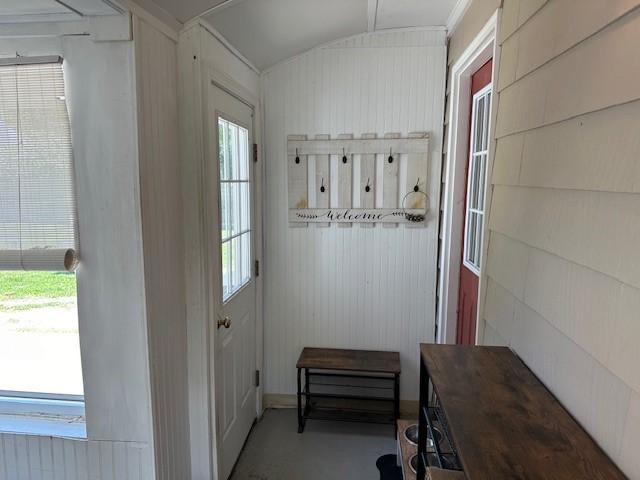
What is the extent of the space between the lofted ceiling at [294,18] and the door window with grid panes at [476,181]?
553 mm

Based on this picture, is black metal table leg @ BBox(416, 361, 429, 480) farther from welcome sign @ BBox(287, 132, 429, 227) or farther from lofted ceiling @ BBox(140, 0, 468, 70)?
lofted ceiling @ BBox(140, 0, 468, 70)

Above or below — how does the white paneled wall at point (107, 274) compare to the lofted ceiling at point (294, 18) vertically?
below

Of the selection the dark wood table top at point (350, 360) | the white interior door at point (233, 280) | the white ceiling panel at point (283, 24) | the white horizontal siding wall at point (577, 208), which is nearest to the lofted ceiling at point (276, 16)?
the white ceiling panel at point (283, 24)

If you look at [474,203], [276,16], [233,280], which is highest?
[276,16]

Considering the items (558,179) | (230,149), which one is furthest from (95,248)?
(558,179)

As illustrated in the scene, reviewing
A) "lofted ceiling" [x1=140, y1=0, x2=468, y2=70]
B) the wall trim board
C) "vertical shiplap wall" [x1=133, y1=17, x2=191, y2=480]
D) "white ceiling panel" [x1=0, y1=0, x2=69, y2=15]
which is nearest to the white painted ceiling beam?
"lofted ceiling" [x1=140, y1=0, x2=468, y2=70]

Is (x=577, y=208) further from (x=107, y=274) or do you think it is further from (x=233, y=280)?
(x=233, y=280)

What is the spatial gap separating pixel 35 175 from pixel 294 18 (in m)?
1.36

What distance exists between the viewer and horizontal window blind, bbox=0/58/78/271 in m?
1.35

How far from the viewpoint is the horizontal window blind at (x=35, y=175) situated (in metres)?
1.35

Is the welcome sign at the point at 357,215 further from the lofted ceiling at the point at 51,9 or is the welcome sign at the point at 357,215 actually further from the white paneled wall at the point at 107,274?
the lofted ceiling at the point at 51,9

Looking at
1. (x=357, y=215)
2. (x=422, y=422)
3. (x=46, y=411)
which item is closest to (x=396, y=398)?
(x=357, y=215)

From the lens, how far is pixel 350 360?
2.53 metres

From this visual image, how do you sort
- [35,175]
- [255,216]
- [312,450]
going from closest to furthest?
[35,175] → [312,450] → [255,216]
